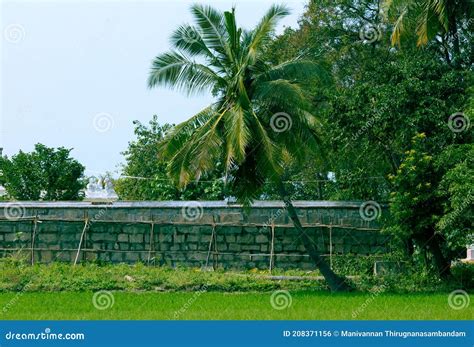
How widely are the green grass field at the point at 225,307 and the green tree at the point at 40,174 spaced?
1619 cm

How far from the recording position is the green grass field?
1353 cm

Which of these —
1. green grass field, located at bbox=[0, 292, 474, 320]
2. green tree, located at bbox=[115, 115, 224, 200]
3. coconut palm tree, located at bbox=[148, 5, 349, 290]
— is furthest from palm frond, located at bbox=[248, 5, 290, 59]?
green tree, located at bbox=[115, 115, 224, 200]

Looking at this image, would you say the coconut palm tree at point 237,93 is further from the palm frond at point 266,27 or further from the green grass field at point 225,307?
the green grass field at point 225,307

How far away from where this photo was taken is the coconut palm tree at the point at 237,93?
59.0 feet

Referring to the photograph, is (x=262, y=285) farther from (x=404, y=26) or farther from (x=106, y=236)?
Answer: (x=404, y=26)

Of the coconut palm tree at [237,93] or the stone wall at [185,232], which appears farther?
the stone wall at [185,232]

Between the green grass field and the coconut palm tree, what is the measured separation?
241 cm

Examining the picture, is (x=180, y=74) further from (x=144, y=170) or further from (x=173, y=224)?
(x=144, y=170)

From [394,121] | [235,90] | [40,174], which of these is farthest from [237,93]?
[40,174]

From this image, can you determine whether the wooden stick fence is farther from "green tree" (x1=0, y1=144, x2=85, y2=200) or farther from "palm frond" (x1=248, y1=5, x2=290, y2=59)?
"green tree" (x1=0, y1=144, x2=85, y2=200)

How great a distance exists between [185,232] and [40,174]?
12750 mm

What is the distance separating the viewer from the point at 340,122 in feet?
70.8

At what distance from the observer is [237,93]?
18094 millimetres

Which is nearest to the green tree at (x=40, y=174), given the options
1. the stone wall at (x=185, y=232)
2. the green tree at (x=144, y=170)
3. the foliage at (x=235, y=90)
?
the green tree at (x=144, y=170)
